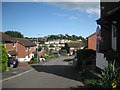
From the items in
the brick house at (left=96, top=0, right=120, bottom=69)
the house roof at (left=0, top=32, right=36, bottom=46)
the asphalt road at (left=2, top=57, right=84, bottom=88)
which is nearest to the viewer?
the brick house at (left=96, top=0, right=120, bottom=69)

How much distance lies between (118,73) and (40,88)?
159 inches

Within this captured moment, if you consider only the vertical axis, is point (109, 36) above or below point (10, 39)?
below

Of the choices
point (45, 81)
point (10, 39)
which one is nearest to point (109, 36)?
point (45, 81)

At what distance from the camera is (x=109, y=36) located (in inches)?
422

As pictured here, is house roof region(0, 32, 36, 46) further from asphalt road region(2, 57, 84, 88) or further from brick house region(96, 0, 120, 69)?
brick house region(96, 0, 120, 69)

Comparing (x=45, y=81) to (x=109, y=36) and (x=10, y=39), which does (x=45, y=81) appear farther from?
(x=10, y=39)

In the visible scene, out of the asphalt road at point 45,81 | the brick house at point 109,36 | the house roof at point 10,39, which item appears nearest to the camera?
the brick house at point 109,36

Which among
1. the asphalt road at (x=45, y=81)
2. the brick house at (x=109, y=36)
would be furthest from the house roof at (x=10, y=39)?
the brick house at (x=109, y=36)

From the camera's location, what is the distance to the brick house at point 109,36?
8.21 m

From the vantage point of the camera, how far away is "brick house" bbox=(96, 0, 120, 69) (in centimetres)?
821

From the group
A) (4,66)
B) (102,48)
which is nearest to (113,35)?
(102,48)

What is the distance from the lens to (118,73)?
5.98m

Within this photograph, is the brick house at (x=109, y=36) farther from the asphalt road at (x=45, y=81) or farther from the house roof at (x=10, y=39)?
the house roof at (x=10, y=39)

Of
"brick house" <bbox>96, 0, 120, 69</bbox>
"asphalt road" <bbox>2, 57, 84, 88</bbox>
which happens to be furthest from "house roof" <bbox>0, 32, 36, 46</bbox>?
"brick house" <bbox>96, 0, 120, 69</bbox>
